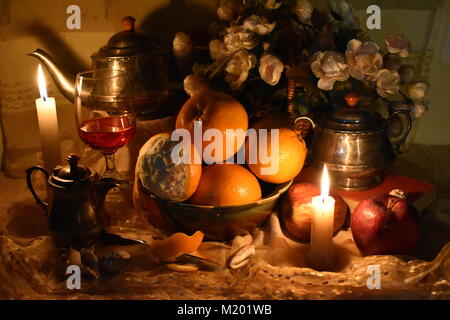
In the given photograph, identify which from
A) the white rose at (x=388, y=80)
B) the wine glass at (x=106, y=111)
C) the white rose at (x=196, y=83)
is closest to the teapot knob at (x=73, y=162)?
the wine glass at (x=106, y=111)

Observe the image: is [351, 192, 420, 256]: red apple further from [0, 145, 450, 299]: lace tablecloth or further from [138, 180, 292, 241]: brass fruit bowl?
[138, 180, 292, 241]: brass fruit bowl

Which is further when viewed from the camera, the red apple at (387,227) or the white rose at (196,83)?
the white rose at (196,83)

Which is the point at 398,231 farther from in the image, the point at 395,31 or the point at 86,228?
the point at 395,31

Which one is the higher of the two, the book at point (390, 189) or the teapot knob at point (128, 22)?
the teapot knob at point (128, 22)

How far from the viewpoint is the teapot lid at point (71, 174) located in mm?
829

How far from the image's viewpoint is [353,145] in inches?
39.3

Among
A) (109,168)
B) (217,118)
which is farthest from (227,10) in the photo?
(109,168)

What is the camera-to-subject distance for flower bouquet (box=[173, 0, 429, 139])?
981 mm

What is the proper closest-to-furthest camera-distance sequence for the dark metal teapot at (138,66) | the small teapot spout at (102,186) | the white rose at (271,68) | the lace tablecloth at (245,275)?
the lace tablecloth at (245,275), the small teapot spout at (102,186), the white rose at (271,68), the dark metal teapot at (138,66)

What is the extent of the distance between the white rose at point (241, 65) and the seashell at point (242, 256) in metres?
0.35

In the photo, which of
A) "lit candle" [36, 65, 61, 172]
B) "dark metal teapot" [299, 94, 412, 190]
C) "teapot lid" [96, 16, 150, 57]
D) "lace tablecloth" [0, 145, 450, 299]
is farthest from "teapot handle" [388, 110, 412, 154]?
"lit candle" [36, 65, 61, 172]

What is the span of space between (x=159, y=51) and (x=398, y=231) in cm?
64

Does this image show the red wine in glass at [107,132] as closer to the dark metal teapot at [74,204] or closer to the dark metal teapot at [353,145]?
the dark metal teapot at [74,204]
